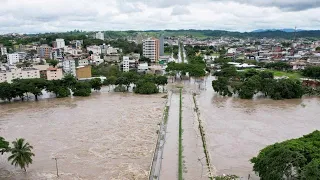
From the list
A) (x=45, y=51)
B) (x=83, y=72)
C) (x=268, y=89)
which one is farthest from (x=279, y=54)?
(x=45, y=51)

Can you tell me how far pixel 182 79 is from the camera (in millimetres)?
47938

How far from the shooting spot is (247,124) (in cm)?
2438

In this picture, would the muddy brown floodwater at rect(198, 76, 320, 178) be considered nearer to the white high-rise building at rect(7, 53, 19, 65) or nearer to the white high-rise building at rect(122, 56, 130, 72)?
the white high-rise building at rect(122, 56, 130, 72)

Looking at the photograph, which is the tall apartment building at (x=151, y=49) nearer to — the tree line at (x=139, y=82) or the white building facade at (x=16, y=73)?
the tree line at (x=139, y=82)

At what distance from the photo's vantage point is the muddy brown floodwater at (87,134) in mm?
16356

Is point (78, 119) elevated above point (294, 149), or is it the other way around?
point (294, 149)

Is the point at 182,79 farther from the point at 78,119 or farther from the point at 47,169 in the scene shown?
the point at 47,169

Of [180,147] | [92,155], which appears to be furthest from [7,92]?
[180,147]

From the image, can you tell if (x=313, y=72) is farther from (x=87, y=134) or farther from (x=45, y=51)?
(x=45, y=51)

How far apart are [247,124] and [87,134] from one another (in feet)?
42.5

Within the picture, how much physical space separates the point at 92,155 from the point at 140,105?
12909 millimetres

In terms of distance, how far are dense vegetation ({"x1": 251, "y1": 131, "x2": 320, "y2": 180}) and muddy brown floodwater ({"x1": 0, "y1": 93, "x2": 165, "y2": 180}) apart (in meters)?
6.20

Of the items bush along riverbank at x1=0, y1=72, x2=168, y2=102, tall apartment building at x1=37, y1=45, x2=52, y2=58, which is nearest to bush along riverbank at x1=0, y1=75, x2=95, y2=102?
bush along riverbank at x1=0, y1=72, x2=168, y2=102

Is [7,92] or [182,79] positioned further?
[182,79]
